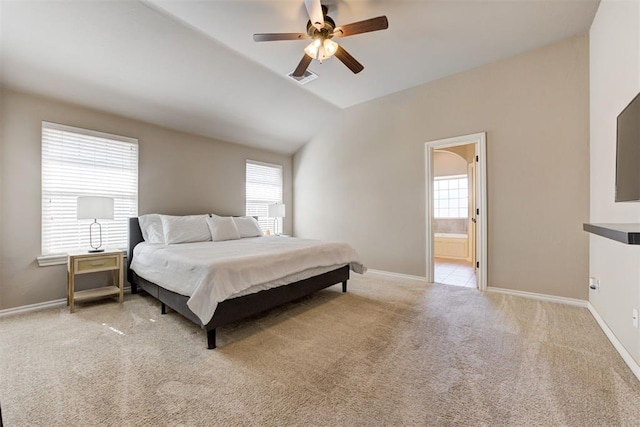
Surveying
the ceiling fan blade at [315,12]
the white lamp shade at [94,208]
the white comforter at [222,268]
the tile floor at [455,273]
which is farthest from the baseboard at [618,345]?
the white lamp shade at [94,208]

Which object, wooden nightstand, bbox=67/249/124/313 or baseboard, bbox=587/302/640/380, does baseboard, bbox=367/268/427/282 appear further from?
wooden nightstand, bbox=67/249/124/313

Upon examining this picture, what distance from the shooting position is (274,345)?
7.30 ft

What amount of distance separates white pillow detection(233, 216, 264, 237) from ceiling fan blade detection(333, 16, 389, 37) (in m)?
3.08

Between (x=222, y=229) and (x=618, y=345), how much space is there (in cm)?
431

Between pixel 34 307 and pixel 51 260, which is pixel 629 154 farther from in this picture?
pixel 34 307

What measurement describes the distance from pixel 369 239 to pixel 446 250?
2.81 meters

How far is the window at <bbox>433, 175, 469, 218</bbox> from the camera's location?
670 centimetres

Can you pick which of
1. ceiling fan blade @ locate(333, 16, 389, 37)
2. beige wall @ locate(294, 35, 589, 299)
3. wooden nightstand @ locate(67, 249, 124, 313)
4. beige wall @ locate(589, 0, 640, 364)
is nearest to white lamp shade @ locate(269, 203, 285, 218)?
beige wall @ locate(294, 35, 589, 299)

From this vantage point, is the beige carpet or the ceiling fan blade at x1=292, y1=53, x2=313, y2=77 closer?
the beige carpet

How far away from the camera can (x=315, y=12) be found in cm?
215

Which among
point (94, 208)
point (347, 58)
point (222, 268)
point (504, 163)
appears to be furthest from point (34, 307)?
point (504, 163)

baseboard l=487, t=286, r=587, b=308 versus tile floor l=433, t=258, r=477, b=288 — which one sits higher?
baseboard l=487, t=286, r=587, b=308

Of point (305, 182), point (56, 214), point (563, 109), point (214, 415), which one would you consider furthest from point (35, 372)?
point (563, 109)

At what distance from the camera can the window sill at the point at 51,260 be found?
3.06 m
